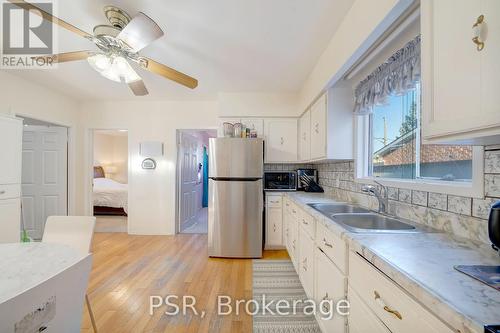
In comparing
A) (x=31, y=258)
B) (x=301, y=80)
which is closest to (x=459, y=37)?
(x=31, y=258)

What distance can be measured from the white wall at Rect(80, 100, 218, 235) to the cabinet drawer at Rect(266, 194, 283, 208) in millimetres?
1709

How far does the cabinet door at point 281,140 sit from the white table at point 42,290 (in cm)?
275

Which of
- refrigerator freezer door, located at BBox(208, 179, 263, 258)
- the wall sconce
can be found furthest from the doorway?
refrigerator freezer door, located at BBox(208, 179, 263, 258)

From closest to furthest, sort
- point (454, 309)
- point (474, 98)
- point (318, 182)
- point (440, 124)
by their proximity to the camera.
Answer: point (454, 309) < point (474, 98) < point (440, 124) < point (318, 182)

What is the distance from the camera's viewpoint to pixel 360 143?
7.48 feet

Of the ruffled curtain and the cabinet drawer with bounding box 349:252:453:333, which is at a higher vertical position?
the ruffled curtain

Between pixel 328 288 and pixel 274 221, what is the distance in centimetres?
196

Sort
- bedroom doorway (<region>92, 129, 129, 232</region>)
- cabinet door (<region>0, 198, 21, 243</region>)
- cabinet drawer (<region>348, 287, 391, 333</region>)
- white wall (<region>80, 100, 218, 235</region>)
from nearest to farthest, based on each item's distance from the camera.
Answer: cabinet drawer (<region>348, 287, 391, 333</region>), cabinet door (<region>0, 198, 21, 243</region>), white wall (<region>80, 100, 218, 235</region>), bedroom doorway (<region>92, 129, 129, 232</region>)

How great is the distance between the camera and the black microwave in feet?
11.9

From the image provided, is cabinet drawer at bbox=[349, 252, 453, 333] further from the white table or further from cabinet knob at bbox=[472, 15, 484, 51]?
the white table

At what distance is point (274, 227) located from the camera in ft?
11.0

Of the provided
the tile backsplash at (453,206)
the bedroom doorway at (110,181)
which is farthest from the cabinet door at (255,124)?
the bedroom doorway at (110,181)

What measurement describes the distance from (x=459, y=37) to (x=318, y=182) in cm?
→ 284

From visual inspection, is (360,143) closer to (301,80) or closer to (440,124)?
(301,80)
